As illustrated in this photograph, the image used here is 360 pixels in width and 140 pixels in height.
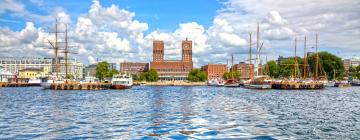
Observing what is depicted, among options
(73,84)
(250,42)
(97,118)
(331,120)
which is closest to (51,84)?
(73,84)

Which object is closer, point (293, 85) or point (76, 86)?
point (76, 86)

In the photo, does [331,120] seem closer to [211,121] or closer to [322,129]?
[322,129]

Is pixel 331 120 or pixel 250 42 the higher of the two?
pixel 250 42

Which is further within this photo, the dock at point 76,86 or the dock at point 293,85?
the dock at point 293,85

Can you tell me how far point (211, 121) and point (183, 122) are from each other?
87.8 inches

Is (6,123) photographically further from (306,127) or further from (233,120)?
(306,127)

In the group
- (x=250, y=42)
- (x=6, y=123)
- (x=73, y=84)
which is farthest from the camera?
(x=250, y=42)

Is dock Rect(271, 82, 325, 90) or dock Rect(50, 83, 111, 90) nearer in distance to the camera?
dock Rect(50, 83, 111, 90)

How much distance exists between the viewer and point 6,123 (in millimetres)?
33406

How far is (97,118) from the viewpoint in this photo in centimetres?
3691

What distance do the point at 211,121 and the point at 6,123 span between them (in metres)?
15.8

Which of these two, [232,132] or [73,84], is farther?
[73,84]

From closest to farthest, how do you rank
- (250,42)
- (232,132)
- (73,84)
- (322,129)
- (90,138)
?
(90,138), (232,132), (322,129), (73,84), (250,42)

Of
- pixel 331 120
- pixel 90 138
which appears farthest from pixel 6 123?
pixel 331 120
